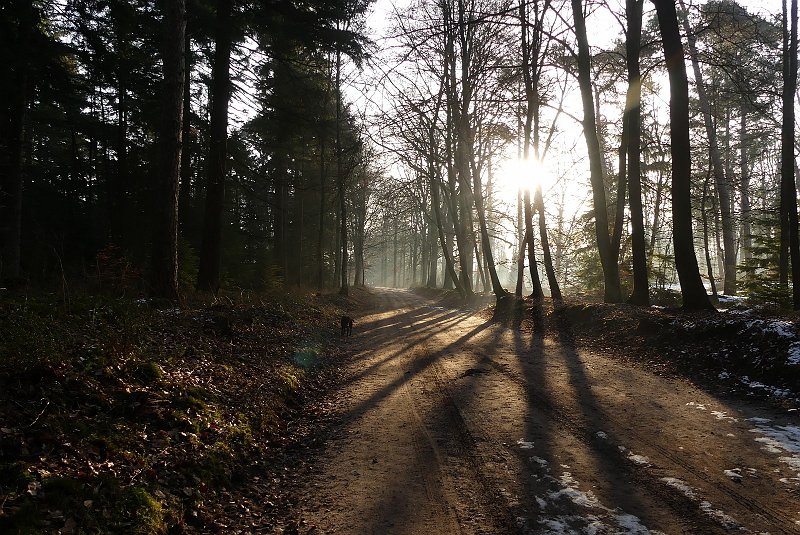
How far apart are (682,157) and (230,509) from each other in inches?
450

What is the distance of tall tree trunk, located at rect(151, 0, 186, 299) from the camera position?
30.2 feet

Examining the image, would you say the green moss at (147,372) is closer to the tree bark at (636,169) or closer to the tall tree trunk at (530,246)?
the tree bark at (636,169)

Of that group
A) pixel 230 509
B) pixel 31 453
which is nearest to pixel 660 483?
pixel 230 509

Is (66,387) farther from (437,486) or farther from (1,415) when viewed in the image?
(437,486)

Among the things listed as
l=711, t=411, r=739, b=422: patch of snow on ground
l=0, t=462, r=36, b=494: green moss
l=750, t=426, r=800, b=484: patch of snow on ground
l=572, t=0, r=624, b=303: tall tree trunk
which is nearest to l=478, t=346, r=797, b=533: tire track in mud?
l=750, t=426, r=800, b=484: patch of snow on ground

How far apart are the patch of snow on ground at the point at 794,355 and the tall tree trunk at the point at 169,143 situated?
1082cm

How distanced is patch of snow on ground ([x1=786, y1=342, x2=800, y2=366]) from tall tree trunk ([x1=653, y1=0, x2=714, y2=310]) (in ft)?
13.0

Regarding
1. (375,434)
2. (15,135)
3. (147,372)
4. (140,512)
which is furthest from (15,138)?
(140,512)

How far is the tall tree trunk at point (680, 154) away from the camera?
34.2 feet

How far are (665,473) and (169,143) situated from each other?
987cm

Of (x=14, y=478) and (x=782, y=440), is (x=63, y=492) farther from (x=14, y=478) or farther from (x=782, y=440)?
(x=782, y=440)

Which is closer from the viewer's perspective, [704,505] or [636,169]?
[704,505]

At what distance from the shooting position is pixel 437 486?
413 cm

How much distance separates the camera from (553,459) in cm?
453
